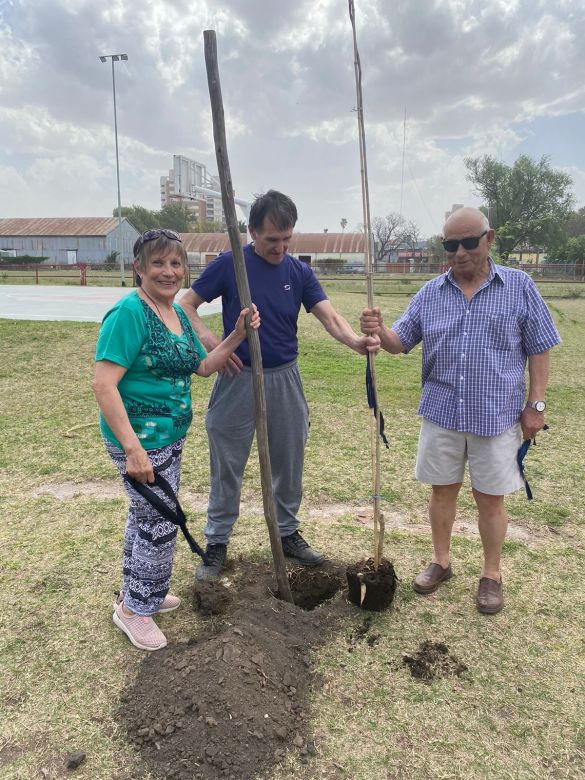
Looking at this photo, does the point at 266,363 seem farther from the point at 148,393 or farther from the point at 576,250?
the point at 576,250

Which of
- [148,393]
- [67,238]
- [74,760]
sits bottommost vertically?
[74,760]

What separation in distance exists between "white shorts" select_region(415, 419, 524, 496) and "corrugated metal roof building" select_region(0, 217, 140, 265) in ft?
204

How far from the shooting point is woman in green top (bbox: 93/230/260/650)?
7.13ft

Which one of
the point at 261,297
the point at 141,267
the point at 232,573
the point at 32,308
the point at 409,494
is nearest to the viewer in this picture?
the point at 141,267

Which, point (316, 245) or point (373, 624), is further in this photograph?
point (316, 245)

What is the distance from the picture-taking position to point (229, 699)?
2107 millimetres

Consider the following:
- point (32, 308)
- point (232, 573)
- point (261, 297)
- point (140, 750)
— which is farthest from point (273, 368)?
point (32, 308)

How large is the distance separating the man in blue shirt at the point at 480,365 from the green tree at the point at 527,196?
48636mm

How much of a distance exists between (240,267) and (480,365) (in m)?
1.21

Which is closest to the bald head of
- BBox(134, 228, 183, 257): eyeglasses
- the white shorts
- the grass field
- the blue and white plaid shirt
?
the blue and white plaid shirt

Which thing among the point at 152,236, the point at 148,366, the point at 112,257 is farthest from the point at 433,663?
the point at 112,257

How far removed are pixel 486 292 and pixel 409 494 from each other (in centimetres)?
208

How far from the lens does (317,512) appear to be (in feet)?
13.2

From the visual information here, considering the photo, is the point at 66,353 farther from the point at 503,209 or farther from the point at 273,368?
the point at 503,209
